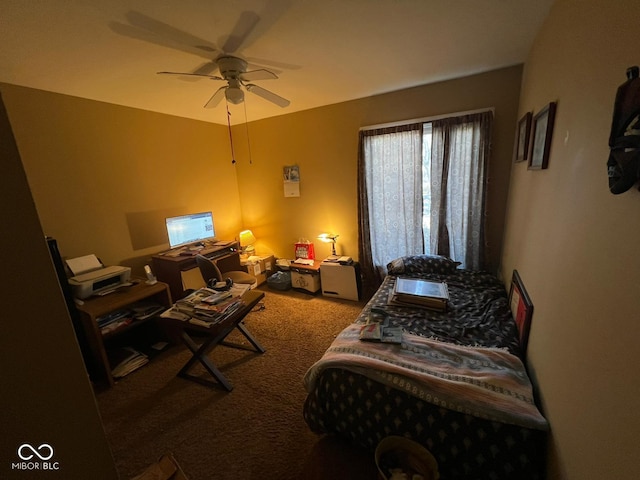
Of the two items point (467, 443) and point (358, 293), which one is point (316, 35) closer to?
point (467, 443)

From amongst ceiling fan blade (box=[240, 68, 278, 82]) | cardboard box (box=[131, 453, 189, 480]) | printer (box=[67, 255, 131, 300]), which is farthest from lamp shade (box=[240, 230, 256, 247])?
cardboard box (box=[131, 453, 189, 480])

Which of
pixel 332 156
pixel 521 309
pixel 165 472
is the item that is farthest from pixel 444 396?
pixel 332 156

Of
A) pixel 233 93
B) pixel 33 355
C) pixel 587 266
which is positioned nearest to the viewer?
pixel 33 355

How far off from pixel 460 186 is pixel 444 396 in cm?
217

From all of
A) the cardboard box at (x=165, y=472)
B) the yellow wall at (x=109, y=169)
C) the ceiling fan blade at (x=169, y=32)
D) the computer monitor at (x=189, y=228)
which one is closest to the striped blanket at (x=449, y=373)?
the cardboard box at (x=165, y=472)

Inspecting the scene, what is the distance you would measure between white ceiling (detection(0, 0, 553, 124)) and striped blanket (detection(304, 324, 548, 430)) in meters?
1.89

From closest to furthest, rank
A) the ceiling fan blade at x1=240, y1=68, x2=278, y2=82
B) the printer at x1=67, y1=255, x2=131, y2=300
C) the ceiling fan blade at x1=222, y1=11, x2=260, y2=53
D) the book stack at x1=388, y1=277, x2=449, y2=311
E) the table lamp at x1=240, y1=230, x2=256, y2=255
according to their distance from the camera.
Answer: the ceiling fan blade at x1=222, y1=11, x2=260, y2=53 < the ceiling fan blade at x1=240, y1=68, x2=278, y2=82 < the book stack at x1=388, y1=277, x2=449, y2=311 < the printer at x1=67, y1=255, x2=131, y2=300 < the table lamp at x1=240, y1=230, x2=256, y2=255

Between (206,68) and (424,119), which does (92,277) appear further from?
(424,119)

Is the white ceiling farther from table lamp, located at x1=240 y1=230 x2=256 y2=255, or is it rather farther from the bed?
table lamp, located at x1=240 y1=230 x2=256 y2=255

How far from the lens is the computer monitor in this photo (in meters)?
2.92

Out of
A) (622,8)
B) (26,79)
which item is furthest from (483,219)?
(26,79)

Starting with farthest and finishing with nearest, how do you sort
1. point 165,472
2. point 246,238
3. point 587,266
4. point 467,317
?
1. point 246,238
2. point 467,317
3. point 165,472
4. point 587,266

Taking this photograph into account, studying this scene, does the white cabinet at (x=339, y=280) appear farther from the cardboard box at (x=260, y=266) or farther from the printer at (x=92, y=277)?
the printer at (x=92, y=277)

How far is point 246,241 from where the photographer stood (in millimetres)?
3939
